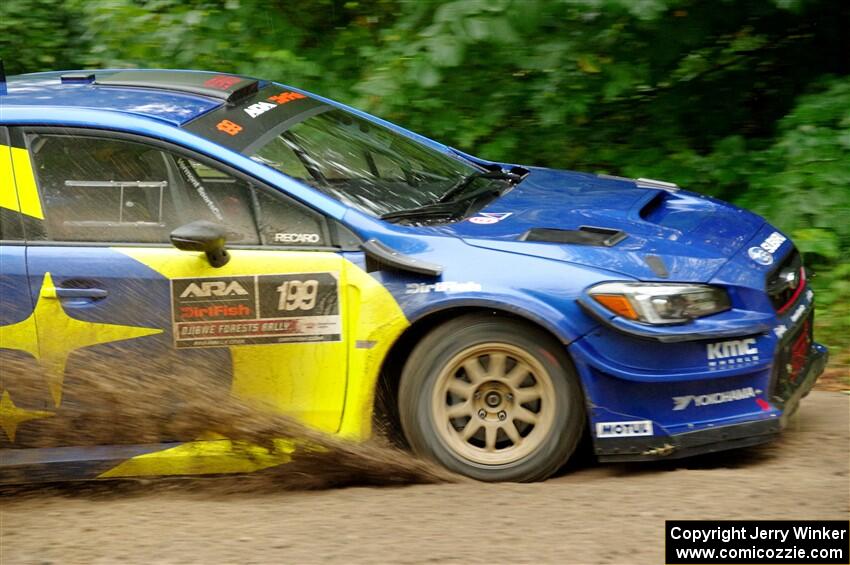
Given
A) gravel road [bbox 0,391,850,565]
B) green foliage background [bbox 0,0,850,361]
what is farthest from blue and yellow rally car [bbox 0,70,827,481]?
green foliage background [bbox 0,0,850,361]

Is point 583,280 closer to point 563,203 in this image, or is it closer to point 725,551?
point 563,203

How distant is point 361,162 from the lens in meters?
5.35

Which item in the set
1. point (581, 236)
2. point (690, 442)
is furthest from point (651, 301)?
point (690, 442)

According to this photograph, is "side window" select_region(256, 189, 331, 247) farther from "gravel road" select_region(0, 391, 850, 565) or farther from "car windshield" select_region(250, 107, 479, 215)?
"gravel road" select_region(0, 391, 850, 565)

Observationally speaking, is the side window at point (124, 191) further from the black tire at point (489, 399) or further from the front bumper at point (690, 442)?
the front bumper at point (690, 442)

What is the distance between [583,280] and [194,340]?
1.59 metres

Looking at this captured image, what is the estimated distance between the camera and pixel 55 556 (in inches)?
161

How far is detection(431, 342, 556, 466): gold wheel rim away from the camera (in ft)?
14.8

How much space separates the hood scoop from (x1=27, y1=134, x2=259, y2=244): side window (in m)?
1.17

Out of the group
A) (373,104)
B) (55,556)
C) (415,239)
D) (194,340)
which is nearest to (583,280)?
(415,239)

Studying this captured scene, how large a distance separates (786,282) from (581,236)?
94 cm

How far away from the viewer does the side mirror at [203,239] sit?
14.6 feet

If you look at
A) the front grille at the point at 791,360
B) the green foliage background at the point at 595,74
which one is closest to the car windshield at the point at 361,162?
the green foliage background at the point at 595,74

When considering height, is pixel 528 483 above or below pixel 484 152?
below
